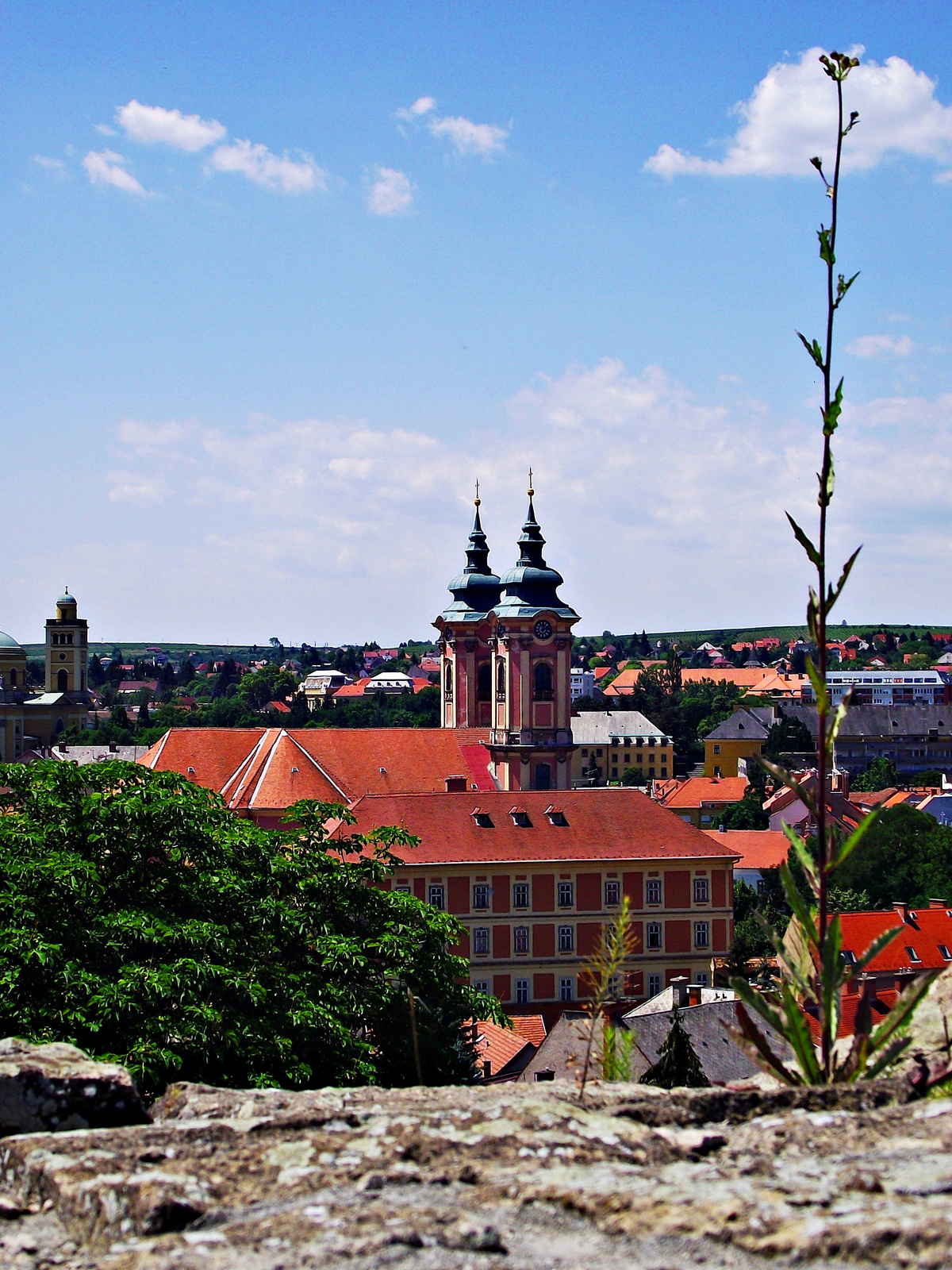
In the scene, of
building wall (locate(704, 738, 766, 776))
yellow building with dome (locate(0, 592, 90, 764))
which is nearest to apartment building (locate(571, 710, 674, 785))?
building wall (locate(704, 738, 766, 776))

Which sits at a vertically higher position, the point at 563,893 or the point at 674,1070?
the point at 674,1070

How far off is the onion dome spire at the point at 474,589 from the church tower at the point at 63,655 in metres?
72.0

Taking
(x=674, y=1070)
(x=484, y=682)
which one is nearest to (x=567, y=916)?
(x=484, y=682)

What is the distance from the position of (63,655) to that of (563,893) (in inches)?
3803

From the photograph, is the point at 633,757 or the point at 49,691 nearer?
the point at 633,757

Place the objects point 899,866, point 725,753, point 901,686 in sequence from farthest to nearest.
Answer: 1. point 901,686
2. point 725,753
3. point 899,866

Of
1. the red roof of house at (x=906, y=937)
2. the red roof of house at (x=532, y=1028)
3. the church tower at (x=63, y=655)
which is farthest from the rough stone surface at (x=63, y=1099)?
the church tower at (x=63, y=655)

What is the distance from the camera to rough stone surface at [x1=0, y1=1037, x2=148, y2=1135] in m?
5.60

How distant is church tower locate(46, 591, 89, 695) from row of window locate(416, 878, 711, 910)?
307ft

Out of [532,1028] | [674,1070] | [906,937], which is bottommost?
[532,1028]

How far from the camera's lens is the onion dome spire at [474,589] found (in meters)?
60.8

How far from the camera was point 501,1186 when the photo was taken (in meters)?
4.45

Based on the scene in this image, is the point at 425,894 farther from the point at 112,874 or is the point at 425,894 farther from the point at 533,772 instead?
the point at 112,874

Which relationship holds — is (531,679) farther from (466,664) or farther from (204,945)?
(204,945)
